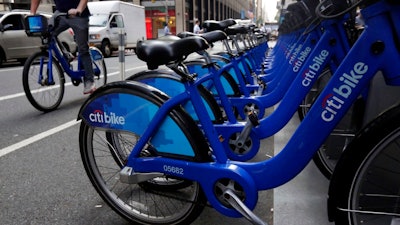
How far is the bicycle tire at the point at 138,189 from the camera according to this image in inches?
75.5

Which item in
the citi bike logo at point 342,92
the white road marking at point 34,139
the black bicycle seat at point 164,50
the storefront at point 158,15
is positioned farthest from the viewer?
the storefront at point 158,15

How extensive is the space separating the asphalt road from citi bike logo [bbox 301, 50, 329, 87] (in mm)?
855

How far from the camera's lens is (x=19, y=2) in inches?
1289

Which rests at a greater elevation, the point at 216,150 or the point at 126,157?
the point at 216,150

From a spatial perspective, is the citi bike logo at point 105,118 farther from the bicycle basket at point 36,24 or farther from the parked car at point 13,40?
the parked car at point 13,40

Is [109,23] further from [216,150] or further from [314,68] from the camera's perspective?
[216,150]

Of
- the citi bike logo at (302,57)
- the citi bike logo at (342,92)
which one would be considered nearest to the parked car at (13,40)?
the citi bike logo at (302,57)

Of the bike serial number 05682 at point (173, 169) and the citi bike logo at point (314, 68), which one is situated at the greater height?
the citi bike logo at point (314, 68)

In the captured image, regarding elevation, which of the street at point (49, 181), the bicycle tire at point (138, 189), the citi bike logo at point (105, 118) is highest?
the citi bike logo at point (105, 118)

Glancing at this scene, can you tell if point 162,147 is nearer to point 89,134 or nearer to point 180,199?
point 180,199

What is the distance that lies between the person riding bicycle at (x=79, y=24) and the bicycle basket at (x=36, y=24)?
0.16m

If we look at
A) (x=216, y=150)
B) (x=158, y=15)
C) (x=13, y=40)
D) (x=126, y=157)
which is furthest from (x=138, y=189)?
(x=158, y=15)

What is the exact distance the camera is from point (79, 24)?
486 centimetres

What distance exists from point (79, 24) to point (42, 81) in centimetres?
91
